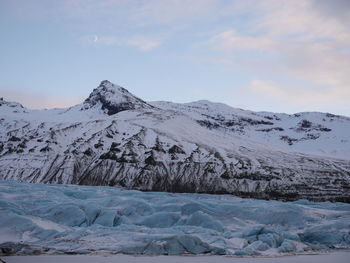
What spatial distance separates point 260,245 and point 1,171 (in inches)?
2813

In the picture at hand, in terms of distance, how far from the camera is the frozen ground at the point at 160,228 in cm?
1950

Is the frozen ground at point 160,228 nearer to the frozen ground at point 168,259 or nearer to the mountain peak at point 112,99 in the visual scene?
the frozen ground at point 168,259

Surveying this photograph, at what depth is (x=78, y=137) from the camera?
93.9 m

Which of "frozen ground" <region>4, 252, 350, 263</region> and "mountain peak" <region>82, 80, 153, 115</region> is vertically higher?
"mountain peak" <region>82, 80, 153, 115</region>

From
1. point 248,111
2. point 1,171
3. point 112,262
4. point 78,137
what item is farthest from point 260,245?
point 248,111

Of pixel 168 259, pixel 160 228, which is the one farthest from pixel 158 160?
pixel 168 259

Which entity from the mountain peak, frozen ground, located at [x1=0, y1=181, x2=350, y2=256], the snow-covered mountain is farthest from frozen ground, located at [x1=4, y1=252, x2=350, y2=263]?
the mountain peak

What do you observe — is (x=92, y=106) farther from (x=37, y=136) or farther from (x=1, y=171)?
(x=1, y=171)

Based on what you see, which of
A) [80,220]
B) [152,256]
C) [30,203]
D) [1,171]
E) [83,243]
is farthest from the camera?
[1,171]

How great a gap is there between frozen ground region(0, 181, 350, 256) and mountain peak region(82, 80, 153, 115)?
96217mm

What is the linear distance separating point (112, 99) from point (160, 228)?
112651 mm

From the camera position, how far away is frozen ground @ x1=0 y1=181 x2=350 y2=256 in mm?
19500

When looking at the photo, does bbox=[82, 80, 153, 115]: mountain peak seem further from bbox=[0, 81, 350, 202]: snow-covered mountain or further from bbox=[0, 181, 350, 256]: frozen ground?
bbox=[0, 181, 350, 256]: frozen ground

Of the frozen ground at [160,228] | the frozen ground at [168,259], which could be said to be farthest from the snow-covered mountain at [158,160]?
the frozen ground at [168,259]
